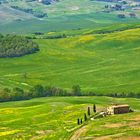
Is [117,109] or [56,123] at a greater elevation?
[117,109]

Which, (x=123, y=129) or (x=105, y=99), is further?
(x=105, y=99)

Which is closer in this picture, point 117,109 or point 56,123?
point 56,123

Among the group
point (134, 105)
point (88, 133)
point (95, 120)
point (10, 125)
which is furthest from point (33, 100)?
point (88, 133)

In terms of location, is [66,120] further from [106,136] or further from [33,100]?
[33,100]

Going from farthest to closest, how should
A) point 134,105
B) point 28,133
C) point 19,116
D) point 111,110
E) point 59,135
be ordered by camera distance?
point 134,105 → point 19,116 → point 111,110 → point 28,133 → point 59,135

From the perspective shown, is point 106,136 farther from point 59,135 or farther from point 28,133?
point 28,133

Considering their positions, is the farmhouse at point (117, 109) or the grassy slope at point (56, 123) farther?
the farmhouse at point (117, 109)

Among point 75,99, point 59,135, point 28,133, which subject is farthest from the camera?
point 75,99

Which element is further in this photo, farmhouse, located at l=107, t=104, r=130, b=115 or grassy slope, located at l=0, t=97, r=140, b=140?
farmhouse, located at l=107, t=104, r=130, b=115
